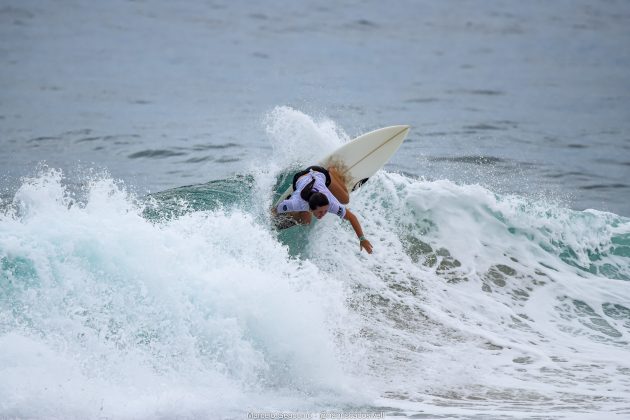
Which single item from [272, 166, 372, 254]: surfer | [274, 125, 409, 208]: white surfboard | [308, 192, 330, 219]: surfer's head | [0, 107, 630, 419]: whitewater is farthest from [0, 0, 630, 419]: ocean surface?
[308, 192, 330, 219]: surfer's head

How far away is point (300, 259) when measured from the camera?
369 inches

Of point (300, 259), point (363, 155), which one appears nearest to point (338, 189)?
point (363, 155)

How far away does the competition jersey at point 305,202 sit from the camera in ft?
28.0

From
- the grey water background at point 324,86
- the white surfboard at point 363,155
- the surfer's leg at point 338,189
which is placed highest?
the grey water background at point 324,86

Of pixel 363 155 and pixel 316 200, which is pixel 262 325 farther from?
pixel 363 155

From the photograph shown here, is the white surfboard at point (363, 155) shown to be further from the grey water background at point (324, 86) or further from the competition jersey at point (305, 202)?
the grey water background at point (324, 86)

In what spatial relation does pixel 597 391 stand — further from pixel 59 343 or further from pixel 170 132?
pixel 170 132

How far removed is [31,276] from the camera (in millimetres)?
6578

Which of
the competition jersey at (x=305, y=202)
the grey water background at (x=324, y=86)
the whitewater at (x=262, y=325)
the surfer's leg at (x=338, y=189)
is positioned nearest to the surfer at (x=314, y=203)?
the competition jersey at (x=305, y=202)

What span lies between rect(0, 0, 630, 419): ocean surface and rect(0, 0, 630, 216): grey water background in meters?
0.13

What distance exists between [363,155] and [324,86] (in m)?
12.7

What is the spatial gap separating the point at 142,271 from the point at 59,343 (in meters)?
1.03

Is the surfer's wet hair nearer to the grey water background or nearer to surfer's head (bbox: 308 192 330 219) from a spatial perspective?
surfer's head (bbox: 308 192 330 219)

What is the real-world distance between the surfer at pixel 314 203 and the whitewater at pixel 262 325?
346 millimetres
